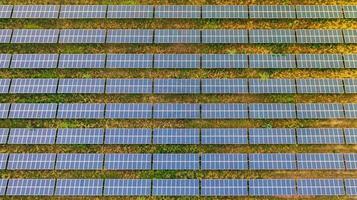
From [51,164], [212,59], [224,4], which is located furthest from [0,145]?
[224,4]

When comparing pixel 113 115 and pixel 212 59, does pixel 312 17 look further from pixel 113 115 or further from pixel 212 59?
pixel 113 115

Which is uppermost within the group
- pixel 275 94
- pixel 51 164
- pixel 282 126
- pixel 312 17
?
pixel 312 17

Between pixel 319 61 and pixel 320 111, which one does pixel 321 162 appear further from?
pixel 319 61

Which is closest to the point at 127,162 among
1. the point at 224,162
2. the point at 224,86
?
the point at 224,162

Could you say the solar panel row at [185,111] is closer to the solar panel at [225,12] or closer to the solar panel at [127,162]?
the solar panel at [127,162]

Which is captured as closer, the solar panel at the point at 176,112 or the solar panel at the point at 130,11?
the solar panel at the point at 176,112

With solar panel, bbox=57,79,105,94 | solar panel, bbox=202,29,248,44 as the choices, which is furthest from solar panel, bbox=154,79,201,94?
solar panel, bbox=57,79,105,94

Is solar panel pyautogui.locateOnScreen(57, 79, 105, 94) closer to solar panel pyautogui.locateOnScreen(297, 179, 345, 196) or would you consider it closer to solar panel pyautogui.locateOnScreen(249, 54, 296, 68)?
solar panel pyautogui.locateOnScreen(249, 54, 296, 68)

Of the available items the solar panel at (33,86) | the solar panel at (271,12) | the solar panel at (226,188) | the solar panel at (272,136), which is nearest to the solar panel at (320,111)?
the solar panel at (272,136)
